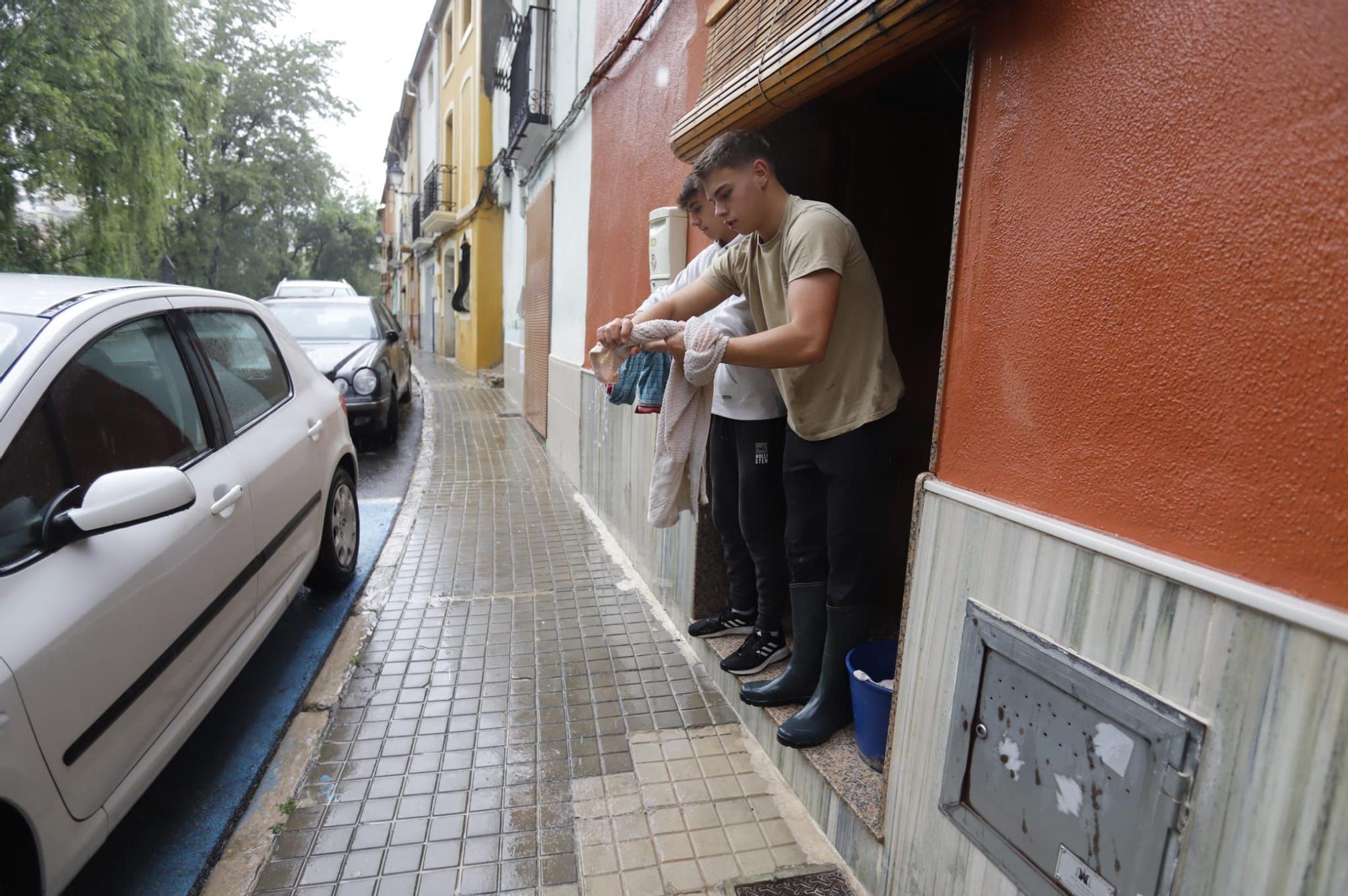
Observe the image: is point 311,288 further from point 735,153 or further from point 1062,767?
point 1062,767

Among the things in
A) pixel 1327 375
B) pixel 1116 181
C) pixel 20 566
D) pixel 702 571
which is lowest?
pixel 702 571

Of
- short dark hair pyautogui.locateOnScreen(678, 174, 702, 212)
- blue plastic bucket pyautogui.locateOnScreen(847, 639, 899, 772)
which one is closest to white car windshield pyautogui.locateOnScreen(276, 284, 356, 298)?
short dark hair pyautogui.locateOnScreen(678, 174, 702, 212)

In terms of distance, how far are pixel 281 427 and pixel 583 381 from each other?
2882mm

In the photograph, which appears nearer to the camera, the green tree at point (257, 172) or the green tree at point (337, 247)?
the green tree at point (257, 172)

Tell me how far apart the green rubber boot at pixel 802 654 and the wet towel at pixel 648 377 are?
3.04 feet

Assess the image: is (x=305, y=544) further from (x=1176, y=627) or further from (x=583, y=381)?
(x=1176, y=627)

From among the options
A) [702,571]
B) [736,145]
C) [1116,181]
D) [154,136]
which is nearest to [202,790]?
[702,571]

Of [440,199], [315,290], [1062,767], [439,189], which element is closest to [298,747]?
[1062,767]

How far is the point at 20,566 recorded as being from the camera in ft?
5.64

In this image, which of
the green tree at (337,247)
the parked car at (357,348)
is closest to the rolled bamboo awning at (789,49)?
the parked car at (357,348)

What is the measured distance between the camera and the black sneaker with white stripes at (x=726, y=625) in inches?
135

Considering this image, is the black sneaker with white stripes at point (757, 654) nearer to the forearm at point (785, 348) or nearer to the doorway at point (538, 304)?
the forearm at point (785, 348)

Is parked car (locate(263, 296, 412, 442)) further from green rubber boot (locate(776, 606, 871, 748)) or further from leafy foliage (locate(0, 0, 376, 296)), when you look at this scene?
green rubber boot (locate(776, 606, 871, 748))

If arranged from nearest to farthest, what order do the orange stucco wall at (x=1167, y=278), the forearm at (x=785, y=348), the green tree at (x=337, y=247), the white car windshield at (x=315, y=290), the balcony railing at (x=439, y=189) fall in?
the orange stucco wall at (x=1167, y=278), the forearm at (x=785, y=348), the white car windshield at (x=315, y=290), the balcony railing at (x=439, y=189), the green tree at (x=337, y=247)
